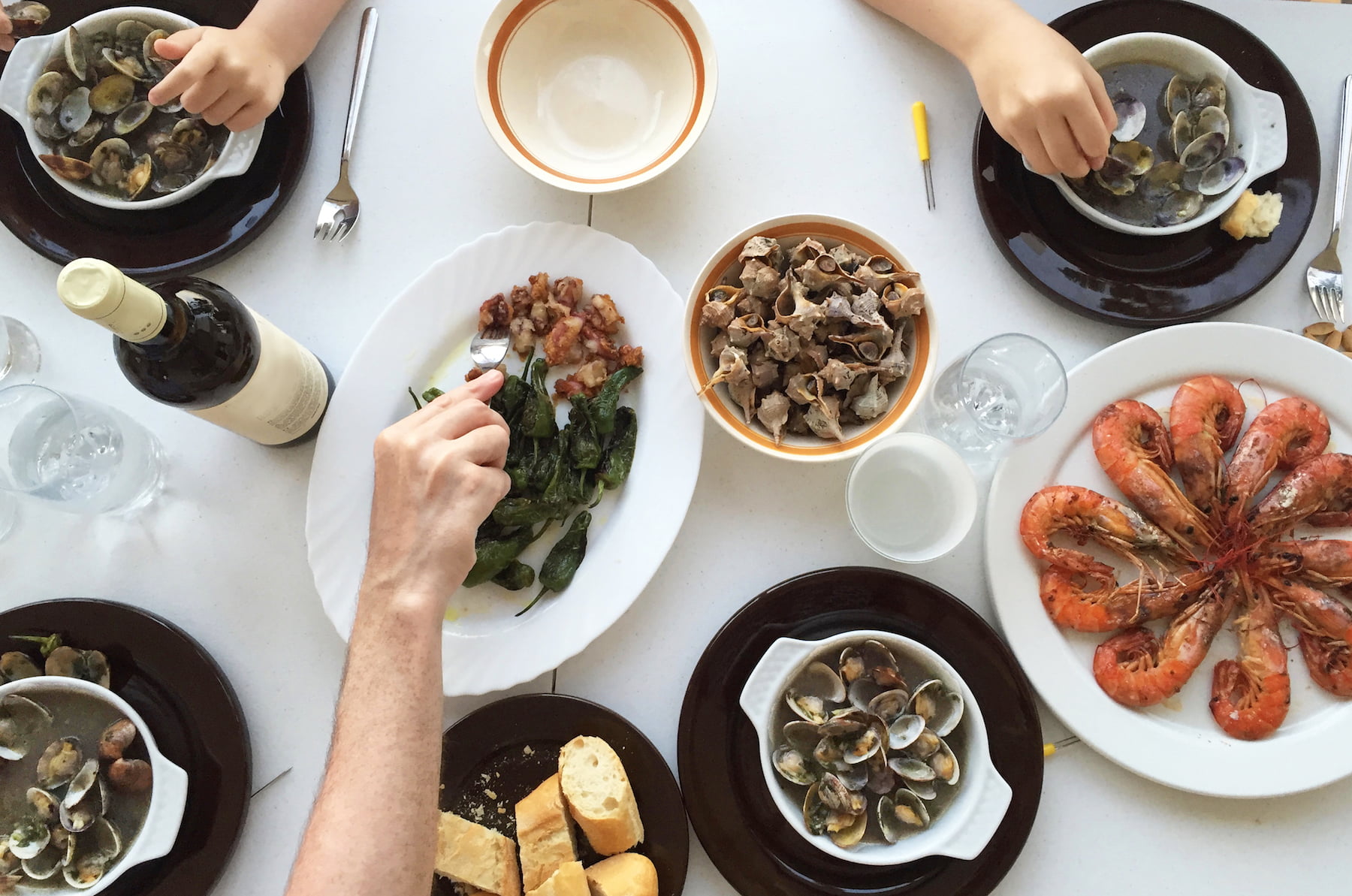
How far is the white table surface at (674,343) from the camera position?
1.27 m

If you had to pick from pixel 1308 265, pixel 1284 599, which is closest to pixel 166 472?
pixel 1284 599

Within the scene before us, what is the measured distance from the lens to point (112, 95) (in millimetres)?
1252

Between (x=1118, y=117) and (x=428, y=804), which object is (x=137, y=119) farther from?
(x=1118, y=117)

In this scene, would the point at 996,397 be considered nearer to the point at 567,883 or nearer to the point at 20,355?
the point at 567,883

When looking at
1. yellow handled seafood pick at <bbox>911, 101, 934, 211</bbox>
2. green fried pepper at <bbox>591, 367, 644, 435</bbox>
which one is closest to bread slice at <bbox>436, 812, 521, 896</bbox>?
green fried pepper at <bbox>591, 367, 644, 435</bbox>

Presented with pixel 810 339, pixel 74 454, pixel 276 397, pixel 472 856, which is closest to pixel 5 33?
pixel 74 454

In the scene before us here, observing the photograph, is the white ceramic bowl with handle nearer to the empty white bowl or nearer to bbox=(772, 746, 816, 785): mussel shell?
bbox=(772, 746, 816, 785): mussel shell

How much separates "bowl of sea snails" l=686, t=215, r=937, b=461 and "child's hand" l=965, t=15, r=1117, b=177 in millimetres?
292

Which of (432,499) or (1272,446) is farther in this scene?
(1272,446)

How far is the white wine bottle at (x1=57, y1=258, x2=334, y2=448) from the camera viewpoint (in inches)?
32.8

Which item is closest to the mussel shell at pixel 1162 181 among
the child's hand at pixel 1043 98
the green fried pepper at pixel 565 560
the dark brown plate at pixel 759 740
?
the child's hand at pixel 1043 98

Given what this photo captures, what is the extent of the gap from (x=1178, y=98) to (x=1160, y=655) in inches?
33.0

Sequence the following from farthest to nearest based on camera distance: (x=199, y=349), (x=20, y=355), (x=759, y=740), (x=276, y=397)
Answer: (x=20, y=355) → (x=759, y=740) → (x=276, y=397) → (x=199, y=349)

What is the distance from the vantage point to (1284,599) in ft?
4.10
